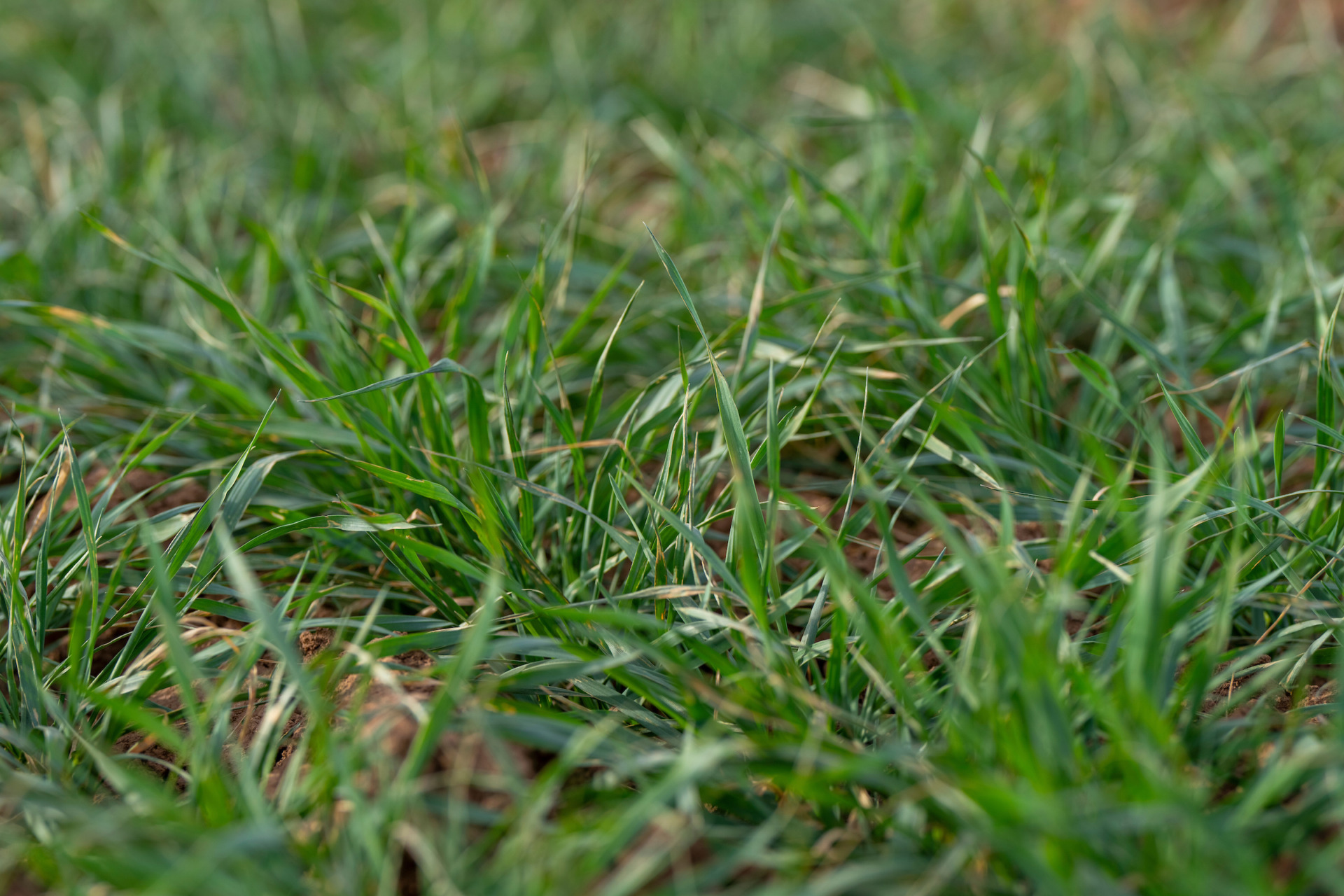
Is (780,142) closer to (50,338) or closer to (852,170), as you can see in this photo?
(852,170)

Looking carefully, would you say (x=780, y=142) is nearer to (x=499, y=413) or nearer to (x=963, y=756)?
(x=499, y=413)

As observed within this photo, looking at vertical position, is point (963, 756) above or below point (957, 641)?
above

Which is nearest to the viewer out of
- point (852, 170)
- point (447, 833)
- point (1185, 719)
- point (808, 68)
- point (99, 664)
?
point (447, 833)

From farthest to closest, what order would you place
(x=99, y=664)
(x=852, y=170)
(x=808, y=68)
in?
(x=808, y=68) → (x=852, y=170) → (x=99, y=664)

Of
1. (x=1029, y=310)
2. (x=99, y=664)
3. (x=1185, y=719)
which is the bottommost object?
(x=99, y=664)

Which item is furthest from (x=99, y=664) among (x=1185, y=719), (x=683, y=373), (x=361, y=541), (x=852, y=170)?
(x=852, y=170)

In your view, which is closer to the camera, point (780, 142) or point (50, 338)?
point (50, 338)
